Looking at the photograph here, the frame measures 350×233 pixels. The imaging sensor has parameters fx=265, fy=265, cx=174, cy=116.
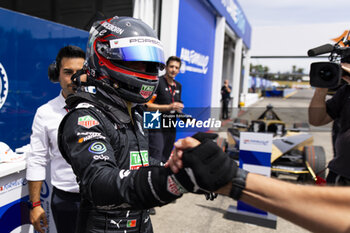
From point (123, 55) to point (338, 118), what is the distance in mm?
1940

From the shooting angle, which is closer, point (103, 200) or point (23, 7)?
point (103, 200)

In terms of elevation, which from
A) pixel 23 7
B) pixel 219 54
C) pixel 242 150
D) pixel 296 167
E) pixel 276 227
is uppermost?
pixel 23 7

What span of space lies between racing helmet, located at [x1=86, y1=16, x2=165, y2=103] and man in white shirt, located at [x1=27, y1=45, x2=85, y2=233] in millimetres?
769

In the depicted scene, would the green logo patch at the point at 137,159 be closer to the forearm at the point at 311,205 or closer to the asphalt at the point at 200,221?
the forearm at the point at 311,205

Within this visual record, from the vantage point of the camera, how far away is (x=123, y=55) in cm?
119

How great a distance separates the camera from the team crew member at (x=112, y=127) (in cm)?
88

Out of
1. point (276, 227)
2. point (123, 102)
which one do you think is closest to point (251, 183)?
point (123, 102)

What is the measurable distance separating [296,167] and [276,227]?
1.42 meters

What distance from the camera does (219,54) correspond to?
9.35m

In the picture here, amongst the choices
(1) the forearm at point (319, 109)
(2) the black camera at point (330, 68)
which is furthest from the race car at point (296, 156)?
(2) the black camera at point (330, 68)

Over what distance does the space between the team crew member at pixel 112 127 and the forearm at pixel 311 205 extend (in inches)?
13.6

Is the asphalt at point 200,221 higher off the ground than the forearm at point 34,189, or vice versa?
the forearm at point 34,189

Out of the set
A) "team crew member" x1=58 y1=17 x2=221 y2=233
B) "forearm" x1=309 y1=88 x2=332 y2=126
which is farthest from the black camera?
"team crew member" x1=58 y1=17 x2=221 y2=233

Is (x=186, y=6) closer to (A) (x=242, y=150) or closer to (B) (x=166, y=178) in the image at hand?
(A) (x=242, y=150)
